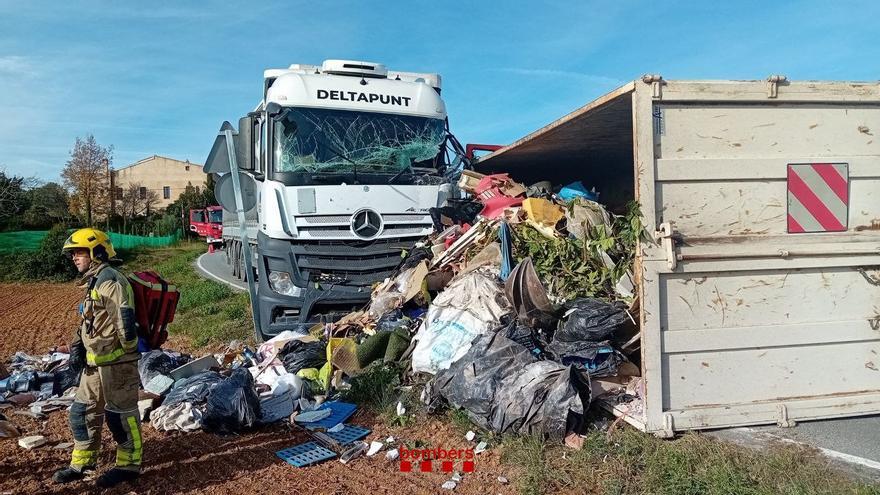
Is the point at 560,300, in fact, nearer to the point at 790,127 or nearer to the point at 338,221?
the point at 790,127

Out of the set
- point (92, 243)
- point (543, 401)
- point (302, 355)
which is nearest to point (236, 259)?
point (302, 355)

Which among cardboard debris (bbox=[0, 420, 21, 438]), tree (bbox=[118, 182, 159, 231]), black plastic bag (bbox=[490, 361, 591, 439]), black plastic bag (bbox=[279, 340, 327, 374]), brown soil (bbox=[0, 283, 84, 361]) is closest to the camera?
black plastic bag (bbox=[490, 361, 591, 439])

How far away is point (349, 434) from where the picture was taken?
4.45m

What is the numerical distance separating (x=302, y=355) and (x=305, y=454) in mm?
1759

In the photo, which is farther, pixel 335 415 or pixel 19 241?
pixel 19 241

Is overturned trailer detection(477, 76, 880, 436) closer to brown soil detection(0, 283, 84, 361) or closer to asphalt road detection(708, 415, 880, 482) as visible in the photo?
asphalt road detection(708, 415, 880, 482)

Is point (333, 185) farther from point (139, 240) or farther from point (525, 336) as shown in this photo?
point (139, 240)

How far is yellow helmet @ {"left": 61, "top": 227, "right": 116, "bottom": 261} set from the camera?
3.83 m

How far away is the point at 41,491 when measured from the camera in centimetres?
372

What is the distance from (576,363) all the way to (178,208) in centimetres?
3965

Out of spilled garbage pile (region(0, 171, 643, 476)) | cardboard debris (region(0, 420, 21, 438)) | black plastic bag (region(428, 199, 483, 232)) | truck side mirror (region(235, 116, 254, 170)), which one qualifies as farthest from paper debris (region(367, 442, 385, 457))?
truck side mirror (region(235, 116, 254, 170))

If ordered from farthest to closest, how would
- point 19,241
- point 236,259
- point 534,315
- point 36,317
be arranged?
point 19,241
point 236,259
point 36,317
point 534,315

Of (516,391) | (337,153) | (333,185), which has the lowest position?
(516,391)

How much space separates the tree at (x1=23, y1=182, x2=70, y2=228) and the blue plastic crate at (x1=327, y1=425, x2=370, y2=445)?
102ft
